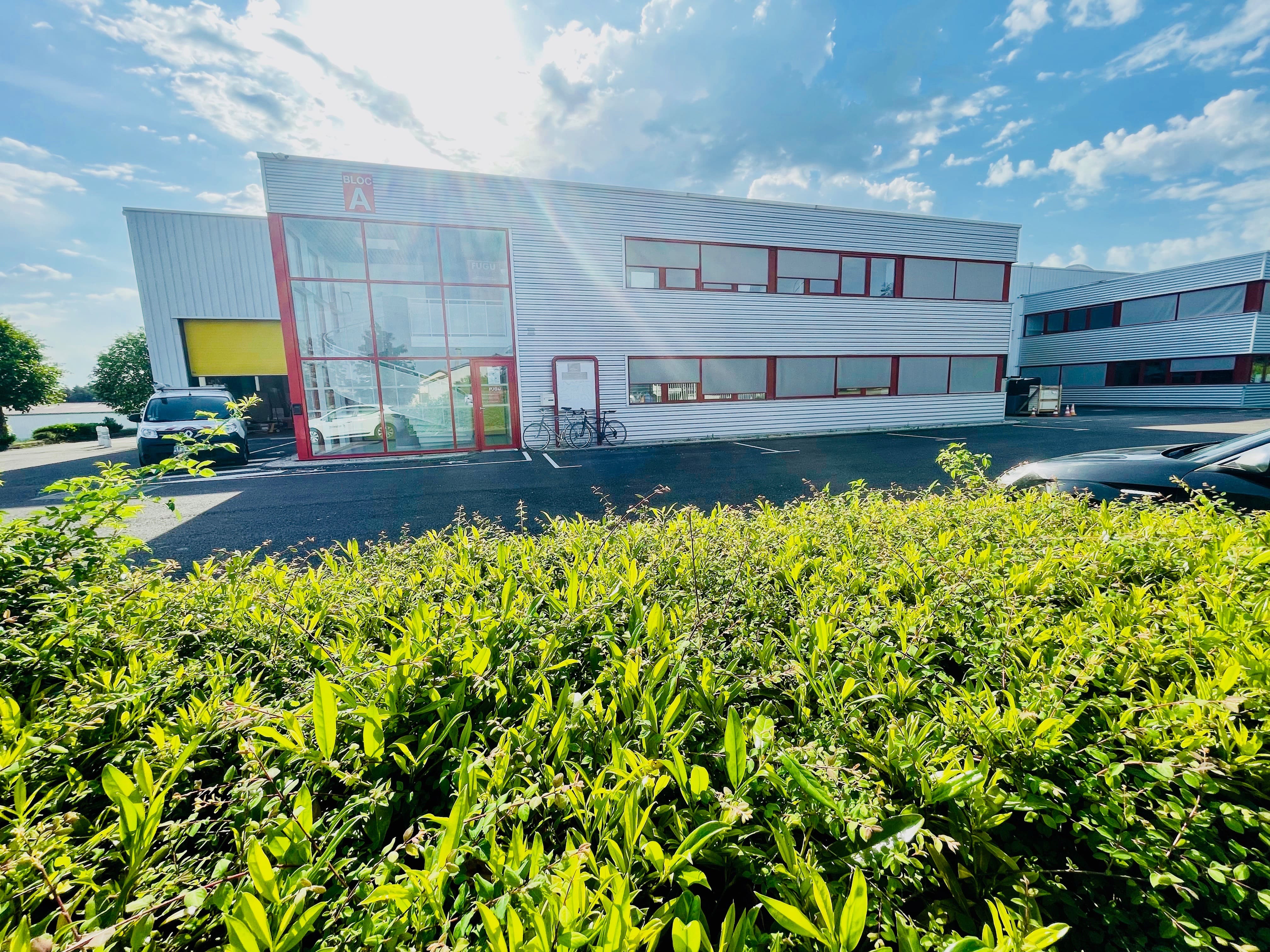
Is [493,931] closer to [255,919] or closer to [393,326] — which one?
[255,919]

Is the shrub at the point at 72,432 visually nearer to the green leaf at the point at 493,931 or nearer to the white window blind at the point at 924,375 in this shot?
the green leaf at the point at 493,931

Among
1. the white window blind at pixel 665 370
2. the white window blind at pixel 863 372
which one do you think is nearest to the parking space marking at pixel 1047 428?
the white window blind at pixel 863 372

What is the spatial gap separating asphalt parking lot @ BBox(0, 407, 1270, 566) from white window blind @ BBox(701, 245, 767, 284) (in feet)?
16.9

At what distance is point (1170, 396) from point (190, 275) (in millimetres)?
45527

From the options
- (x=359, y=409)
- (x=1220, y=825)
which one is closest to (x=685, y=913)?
(x=1220, y=825)

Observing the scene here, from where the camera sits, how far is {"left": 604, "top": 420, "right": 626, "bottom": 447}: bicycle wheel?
16047mm

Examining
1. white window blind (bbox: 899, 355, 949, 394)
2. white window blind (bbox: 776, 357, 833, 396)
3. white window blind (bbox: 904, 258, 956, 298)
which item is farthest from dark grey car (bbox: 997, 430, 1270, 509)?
white window blind (bbox: 904, 258, 956, 298)

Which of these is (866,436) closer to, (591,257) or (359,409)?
(591,257)

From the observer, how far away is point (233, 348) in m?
22.6

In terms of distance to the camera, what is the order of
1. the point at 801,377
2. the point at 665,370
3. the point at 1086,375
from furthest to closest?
1. the point at 1086,375
2. the point at 801,377
3. the point at 665,370

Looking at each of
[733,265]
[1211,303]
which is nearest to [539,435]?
[733,265]

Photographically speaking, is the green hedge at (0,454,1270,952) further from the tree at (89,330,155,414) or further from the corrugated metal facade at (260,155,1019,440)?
the tree at (89,330,155,414)

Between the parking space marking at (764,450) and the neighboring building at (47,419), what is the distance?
3334cm

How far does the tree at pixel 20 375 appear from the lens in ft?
78.0
